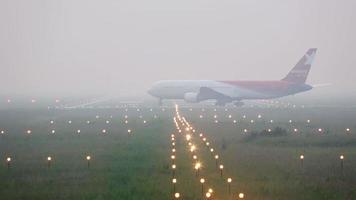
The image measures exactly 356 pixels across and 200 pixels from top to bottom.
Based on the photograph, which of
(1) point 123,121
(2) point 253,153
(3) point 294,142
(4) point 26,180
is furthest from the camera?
(1) point 123,121

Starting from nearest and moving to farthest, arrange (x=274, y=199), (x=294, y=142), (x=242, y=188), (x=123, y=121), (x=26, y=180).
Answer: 1. (x=274, y=199)
2. (x=242, y=188)
3. (x=26, y=180)
4. (x=294, y=142)
5. (x=123, y=121)

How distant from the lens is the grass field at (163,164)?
29.6 m

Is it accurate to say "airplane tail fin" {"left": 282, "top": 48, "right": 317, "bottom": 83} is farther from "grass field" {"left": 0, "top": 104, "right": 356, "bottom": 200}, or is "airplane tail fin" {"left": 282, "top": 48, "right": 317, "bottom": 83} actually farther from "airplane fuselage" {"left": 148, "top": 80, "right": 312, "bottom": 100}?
"grass field" {"left": 0, "top": 104, "right": 356, "bottom": 200}

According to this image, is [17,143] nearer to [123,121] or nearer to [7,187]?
[7,187]

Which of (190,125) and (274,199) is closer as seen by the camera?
(274,199)

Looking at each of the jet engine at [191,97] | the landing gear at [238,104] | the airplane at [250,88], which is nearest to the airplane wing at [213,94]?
the airplane at [250,88]

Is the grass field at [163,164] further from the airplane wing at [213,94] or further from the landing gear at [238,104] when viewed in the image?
the landing gear at [238,104]

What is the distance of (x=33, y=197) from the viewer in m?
28.4

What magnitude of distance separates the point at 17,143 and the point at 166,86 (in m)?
75.2

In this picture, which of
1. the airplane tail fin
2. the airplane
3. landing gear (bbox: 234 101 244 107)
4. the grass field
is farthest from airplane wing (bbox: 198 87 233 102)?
the grass field

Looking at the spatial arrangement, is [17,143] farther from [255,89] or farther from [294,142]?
[255,89]

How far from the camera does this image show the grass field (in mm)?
29562

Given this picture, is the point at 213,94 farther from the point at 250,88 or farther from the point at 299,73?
the point at 299,73

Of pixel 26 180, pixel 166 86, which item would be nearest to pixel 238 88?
pixel 166 86
